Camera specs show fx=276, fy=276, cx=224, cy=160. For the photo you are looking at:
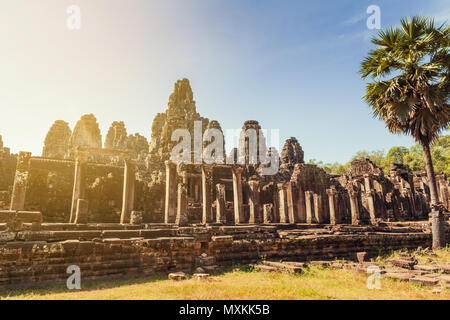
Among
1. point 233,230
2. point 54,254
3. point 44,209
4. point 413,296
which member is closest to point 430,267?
point 413,296

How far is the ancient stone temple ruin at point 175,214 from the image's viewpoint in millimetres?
6332

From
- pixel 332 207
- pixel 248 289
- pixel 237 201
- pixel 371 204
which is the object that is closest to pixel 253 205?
pixel 237 201

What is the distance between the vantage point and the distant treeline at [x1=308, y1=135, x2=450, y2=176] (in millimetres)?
42250

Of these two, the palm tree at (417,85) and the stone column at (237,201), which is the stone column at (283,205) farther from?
the palm tree at (417,85)

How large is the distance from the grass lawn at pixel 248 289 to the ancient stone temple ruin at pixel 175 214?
2.54 feet

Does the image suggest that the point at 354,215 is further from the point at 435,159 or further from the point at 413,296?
the point at 435,159

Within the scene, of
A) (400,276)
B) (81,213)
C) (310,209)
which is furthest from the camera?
(310,209)

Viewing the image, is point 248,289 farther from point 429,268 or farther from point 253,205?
point 253,205

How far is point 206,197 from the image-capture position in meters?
15.0

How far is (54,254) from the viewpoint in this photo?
599 centimetres

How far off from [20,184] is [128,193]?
4013 mm

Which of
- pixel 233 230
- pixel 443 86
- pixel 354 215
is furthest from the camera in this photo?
pixel 354 215

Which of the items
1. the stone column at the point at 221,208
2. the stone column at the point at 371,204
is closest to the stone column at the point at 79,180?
the stone column at the point at 221,208
